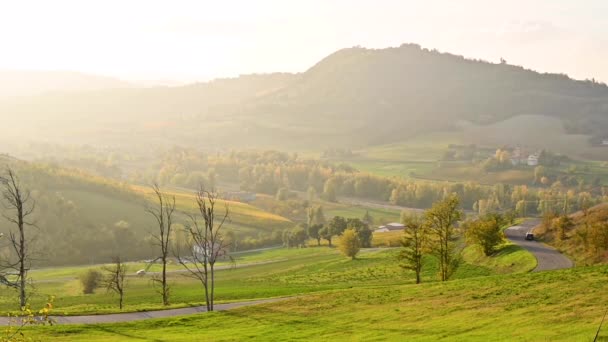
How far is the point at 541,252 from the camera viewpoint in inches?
3219

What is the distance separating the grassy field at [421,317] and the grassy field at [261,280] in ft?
36.6

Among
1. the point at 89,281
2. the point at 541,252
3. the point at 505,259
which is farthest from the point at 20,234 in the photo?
the point at 541,252

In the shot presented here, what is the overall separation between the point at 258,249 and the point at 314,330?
429ft

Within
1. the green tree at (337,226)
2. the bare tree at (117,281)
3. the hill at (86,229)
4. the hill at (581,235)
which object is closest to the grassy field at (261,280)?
the bare tree at (117,281)

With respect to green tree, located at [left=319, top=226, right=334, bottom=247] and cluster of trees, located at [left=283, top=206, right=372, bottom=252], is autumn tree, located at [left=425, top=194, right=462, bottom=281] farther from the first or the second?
green tree, located at [left=319, top=226, right=334, bottom=247]

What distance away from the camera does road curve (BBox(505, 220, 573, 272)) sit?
7131cm

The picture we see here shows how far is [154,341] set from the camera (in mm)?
37938

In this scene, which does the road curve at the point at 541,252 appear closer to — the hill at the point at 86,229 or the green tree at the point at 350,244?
the green tree at the point at 350,244

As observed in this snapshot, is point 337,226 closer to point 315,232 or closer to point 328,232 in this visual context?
point 328,232

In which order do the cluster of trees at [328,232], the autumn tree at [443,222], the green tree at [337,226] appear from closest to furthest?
the autumn tree at [443,222]
the cluster of trees at [328,232]
the green tree at [337,226]

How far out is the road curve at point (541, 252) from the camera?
71.3m

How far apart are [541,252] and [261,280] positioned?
143ft

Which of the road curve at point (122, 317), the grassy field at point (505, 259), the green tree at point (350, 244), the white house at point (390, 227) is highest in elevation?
the road curve at point (122, 317)

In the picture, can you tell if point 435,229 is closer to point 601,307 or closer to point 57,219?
point 601,307
